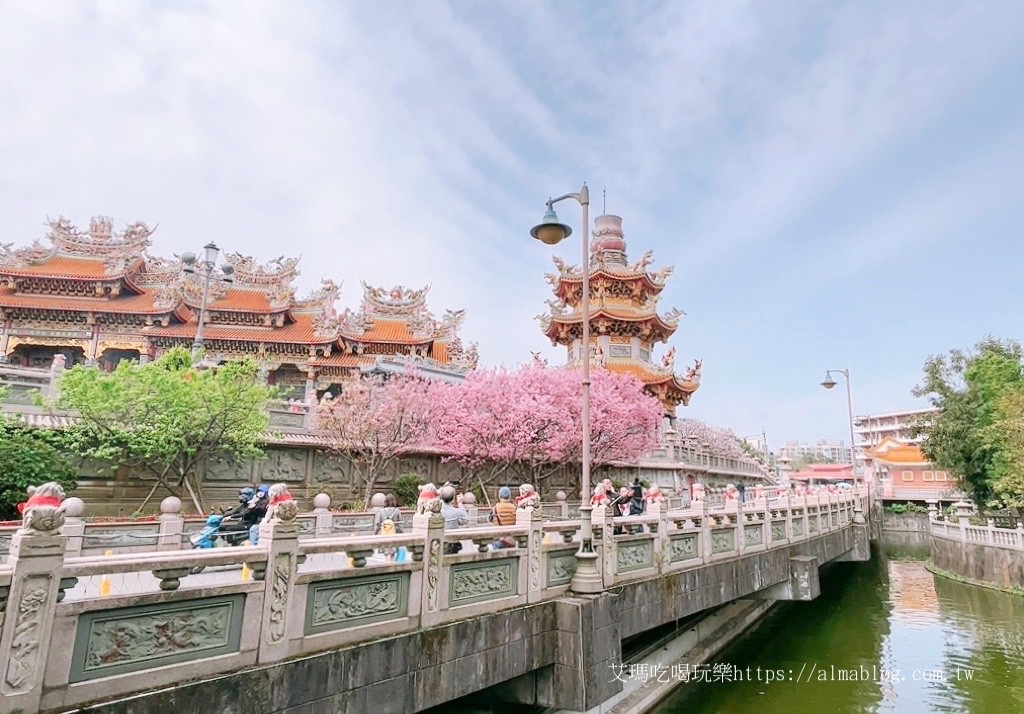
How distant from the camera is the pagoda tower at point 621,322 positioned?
33.9m

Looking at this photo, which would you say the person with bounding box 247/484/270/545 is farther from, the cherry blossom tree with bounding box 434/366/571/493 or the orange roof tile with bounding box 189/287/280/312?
the orange roof tile with bounding box 189/287/280/312

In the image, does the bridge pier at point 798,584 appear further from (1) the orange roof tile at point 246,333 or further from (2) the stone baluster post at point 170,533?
(1) the orange roof tile at point 246,333

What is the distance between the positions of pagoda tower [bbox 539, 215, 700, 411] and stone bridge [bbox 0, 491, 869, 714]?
2384 centimetres

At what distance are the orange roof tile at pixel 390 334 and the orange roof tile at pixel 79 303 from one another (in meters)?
9.57

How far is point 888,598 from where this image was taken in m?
25.1

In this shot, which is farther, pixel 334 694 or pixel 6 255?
pixel 6 255

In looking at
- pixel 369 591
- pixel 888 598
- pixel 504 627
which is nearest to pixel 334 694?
pixel 369 591

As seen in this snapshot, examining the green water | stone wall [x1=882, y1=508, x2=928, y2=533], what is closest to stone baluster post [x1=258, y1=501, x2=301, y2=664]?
the green water

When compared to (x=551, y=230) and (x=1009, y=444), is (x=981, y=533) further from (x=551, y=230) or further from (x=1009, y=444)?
(x=551, y=230)

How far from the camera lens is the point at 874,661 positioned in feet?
51.5

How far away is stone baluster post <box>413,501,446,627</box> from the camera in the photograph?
6.54 meters

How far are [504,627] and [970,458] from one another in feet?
117

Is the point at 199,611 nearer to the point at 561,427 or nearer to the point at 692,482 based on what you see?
the point at 561,427

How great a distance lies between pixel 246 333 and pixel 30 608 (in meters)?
28.6
